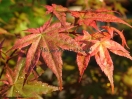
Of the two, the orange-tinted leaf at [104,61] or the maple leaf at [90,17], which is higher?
the maple leaf at [90,17]

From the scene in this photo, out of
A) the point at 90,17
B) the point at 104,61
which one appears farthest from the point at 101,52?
the point at 90,17

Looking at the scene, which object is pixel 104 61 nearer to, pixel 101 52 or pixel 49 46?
pixel 101 52

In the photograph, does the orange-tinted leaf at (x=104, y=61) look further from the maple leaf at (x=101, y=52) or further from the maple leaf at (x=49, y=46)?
the maple leaf at (x=49, y=46)

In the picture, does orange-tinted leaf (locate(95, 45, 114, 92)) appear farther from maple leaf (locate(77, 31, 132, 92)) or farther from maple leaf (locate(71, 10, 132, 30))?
maple leaf (locate(71, 10, 132, 30))

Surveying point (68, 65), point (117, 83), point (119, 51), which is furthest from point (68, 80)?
point (119, 51)

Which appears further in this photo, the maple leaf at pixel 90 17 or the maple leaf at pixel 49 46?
the maple leaf at pixel 90 17

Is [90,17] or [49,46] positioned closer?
[49,46]

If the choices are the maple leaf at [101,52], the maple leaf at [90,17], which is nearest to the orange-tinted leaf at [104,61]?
the maple leaf at [101,52]

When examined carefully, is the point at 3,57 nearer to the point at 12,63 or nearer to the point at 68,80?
the point at 12,63
